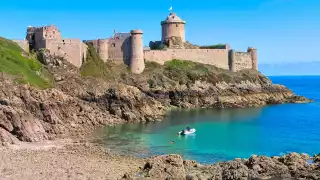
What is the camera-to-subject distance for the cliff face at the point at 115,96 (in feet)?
140

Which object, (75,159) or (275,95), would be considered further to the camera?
(275,95)

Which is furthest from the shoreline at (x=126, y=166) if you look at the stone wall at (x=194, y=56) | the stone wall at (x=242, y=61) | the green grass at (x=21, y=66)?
the stone wall at (x=242, y=61)

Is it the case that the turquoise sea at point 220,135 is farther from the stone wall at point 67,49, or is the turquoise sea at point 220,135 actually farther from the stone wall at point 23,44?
the stone wall at point 23,44

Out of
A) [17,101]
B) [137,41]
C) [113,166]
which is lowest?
[113,166]

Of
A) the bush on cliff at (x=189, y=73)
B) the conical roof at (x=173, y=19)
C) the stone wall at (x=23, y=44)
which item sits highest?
the conical roof at (x=173, y=19)

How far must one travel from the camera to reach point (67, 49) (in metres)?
62.4

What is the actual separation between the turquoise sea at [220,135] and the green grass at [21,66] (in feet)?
29.5

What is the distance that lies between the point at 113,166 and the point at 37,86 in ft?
64.9

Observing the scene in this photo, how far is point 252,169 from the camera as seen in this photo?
29172mm

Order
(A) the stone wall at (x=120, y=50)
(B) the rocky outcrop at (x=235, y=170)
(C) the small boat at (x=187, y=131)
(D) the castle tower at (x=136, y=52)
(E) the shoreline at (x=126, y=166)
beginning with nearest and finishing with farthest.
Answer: (B) the rocky outcrop at (x=235, y=170) → (E) the shoreline at (x=126, y=166) → (C) the small boat at (x=187, y=131) → (D) the castle tower at (x=136, y=52) → (A) the stone wall at (x=120, y=50)

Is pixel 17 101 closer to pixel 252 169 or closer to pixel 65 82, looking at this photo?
pixel 65 82

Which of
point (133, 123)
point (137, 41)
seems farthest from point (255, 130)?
point (137, 41)

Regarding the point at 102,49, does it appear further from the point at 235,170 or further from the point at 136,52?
the point at 235,170

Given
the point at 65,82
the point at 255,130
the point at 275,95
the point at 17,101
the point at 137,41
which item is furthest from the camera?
the point at 275,95
